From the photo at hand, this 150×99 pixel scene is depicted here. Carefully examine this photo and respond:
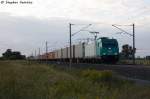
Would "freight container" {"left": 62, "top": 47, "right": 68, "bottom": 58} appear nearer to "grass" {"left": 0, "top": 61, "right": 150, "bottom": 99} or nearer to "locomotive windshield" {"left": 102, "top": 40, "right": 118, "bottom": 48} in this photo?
"locomotive windshield" {"left": 102, "top": 40, "right": 118, "bottom": 48}

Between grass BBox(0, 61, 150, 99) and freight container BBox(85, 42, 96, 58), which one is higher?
freight container BBox(85, 42, 96, 58)

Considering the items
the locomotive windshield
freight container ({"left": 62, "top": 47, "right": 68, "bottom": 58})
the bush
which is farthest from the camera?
freight container ({"left": 62, "top": 47, "right": 68, "bottom": 58})

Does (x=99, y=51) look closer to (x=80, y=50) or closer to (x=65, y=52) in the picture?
(x=80, y=50)

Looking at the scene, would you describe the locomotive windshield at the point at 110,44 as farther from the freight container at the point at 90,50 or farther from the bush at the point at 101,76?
the bush at the point at 101,76

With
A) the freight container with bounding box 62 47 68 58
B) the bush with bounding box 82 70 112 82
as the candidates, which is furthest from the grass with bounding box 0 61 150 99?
the freight container with bounding box 62 47 68 58

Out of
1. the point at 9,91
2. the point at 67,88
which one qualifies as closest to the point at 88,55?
the point at 67,88

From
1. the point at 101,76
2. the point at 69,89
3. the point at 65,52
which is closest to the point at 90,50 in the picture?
the point at 65,52

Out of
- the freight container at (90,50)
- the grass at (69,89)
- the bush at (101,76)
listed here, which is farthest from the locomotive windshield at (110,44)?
the bush at (101,76)

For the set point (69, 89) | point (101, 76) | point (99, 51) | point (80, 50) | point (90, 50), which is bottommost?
point (69, 89)

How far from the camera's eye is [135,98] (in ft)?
63.0

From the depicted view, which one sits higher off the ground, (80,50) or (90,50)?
(80,50)

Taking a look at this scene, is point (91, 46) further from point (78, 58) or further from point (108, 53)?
point (78, 58)

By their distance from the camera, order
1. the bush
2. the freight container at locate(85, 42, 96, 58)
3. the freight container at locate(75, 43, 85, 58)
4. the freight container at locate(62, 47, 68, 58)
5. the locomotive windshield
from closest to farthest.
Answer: the bush < the locomotive windshield < the freight container at locate(85, 42, 96, 58) < the freight container at locate(75, 43, 85, 58) < the freight container at locate(62, 47, 68, 58)

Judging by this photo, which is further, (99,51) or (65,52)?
(65,52)
